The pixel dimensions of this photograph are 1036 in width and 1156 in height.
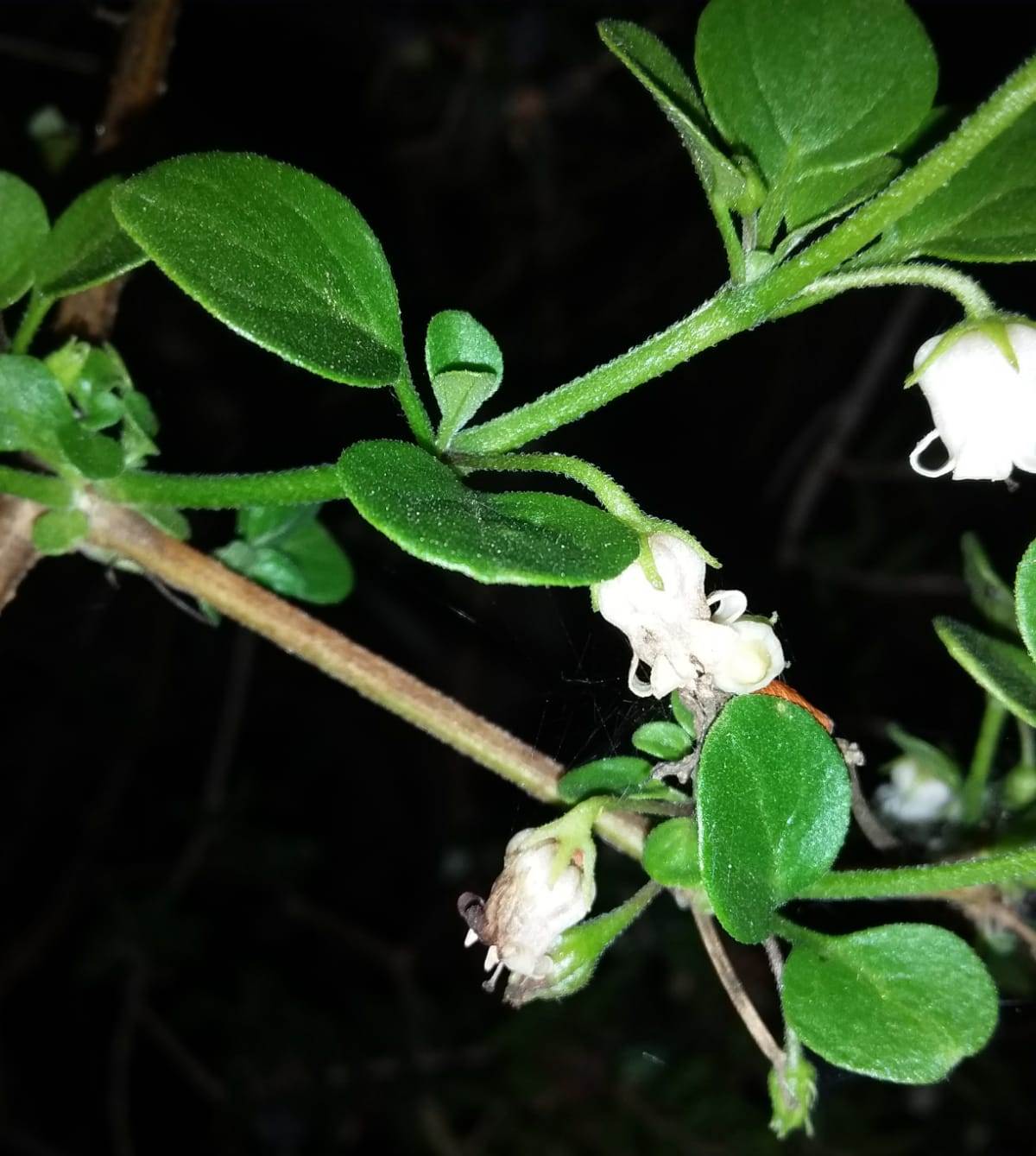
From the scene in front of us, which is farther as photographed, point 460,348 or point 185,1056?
point 185,1056

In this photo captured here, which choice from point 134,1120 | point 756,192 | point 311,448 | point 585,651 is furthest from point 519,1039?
point 756,192

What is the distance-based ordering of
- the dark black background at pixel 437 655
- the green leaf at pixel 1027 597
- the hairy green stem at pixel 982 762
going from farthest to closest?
the dark black background at pixel 437 655, the hairy green stem at pixel 982 762, the green leaf at pixel 1027 597

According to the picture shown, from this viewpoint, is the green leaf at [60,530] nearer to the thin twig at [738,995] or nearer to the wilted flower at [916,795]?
the thin twig at [738,995]

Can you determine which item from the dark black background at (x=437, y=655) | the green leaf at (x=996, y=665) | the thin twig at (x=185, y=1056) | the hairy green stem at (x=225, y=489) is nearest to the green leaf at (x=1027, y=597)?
the green leaf at (x=996, y=665)

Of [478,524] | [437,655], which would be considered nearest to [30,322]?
[478,524]

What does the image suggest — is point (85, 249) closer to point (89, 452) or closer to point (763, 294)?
point (89, 452)

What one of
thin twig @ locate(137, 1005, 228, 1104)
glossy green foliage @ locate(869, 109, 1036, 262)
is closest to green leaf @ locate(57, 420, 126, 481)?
glossy green foliage @ locate(869, 109, 1036, 262)
